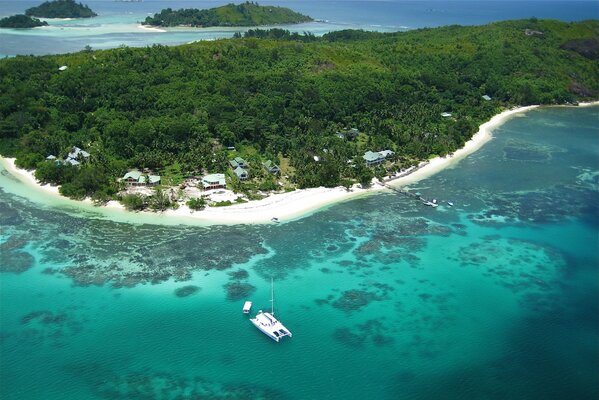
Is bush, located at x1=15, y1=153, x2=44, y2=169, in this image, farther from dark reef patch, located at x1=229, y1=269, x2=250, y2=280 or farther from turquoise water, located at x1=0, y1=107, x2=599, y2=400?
dark reef patch, located at x1=229, y1=269, x2=250, y2=280

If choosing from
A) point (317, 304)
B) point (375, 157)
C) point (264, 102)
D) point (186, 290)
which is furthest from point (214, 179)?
point (264, 102)

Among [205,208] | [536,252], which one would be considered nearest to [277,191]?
[205,208]

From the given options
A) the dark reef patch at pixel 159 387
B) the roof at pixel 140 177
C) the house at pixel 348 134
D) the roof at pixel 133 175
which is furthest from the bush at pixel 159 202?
the house at pixel 348 134

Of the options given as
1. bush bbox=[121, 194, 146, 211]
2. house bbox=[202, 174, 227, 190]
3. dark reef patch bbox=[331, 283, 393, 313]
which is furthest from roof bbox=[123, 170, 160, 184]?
dark reef patch bbox=[331, 283, 393, 313]

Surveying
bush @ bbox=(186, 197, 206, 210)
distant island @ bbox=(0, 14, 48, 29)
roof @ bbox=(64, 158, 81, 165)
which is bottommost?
bush @ bbox=(186, 197, 206, 210)

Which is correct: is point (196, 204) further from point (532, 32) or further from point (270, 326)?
point (532, 32)

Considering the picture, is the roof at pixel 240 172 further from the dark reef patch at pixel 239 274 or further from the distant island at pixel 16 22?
the distant island at pixel 16 22

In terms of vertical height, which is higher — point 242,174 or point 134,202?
point 242,174
